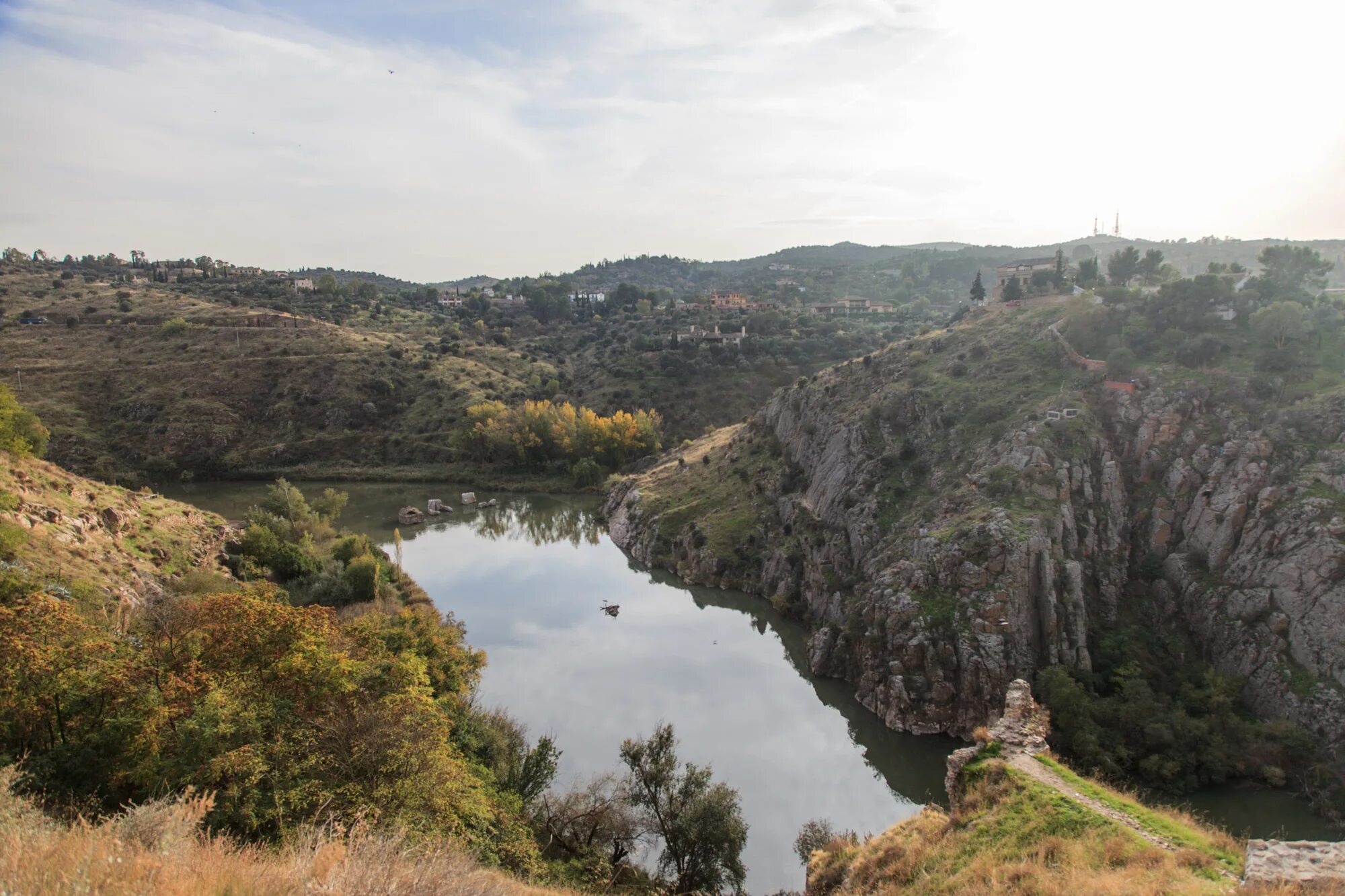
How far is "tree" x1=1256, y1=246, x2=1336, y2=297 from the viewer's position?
40.2 meters

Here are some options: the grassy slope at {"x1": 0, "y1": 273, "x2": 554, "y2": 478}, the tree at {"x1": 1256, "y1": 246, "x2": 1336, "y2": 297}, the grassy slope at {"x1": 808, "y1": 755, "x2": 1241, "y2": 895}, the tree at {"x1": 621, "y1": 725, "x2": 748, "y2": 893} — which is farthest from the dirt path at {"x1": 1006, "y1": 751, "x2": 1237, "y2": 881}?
the grassy slope at {"x1": 0, "y1": 273, "x2": 554, "y2": 478}

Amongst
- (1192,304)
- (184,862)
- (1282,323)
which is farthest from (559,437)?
(184,862)

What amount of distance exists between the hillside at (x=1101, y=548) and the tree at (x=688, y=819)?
9722 millimetres

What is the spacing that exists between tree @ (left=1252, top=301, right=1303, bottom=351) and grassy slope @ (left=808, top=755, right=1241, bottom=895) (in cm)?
2818

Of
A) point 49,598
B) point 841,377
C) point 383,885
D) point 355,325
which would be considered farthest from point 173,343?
point 383,885

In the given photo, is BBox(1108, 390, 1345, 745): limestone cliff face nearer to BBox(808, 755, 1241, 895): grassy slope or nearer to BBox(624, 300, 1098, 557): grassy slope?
BBox(624, 300, 1098, 557): grassy slope

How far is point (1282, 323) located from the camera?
106 ft

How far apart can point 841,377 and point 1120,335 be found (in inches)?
620

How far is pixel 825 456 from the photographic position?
40.8m

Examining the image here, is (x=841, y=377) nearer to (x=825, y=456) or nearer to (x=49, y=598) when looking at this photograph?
(x=825, y=456)

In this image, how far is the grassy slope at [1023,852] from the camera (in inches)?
402

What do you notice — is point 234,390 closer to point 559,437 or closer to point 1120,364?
point 559,437

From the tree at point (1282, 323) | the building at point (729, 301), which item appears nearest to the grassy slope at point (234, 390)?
the building at point (729, 301)

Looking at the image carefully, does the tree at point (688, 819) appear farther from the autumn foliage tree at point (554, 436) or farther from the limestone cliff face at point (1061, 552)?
the autumn foliage tree at point (554, 436)
